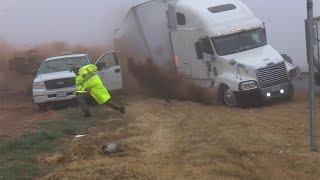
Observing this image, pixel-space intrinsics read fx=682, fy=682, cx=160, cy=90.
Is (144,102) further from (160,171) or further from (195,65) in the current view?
(160,171)

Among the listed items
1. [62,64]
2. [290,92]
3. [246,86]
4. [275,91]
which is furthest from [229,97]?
[62,64]

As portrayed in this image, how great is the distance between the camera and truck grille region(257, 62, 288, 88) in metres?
19.4

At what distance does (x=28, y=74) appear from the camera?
29.3 meters

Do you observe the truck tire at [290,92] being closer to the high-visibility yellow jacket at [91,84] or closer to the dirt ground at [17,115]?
the high-visibility yellow jacket at [91,84]

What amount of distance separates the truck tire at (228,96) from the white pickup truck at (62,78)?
4047 millimetres

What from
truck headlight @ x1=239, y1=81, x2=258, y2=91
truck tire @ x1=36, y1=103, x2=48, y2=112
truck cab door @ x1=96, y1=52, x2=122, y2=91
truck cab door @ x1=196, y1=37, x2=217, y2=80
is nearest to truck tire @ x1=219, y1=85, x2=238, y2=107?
truck headlight @ x1=239, y1=81, x2=258, y2=91

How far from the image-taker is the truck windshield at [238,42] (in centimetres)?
2059

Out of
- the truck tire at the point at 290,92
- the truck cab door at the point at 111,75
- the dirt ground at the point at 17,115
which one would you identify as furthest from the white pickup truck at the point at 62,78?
the truck tire at the point at 290,92

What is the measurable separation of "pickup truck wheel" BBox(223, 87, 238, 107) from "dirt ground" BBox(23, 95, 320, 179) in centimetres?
158

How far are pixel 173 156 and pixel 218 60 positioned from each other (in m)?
9.39

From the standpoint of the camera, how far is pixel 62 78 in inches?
851

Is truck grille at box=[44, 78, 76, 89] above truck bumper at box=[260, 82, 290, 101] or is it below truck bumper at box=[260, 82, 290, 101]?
above

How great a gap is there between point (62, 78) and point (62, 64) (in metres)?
1.43

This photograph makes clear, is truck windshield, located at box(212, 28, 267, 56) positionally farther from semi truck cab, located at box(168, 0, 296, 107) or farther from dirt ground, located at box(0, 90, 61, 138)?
dirt ground, located at box(0, 90, 61, 138)
